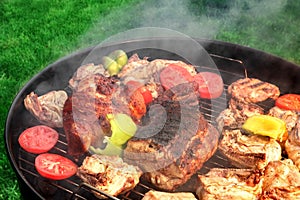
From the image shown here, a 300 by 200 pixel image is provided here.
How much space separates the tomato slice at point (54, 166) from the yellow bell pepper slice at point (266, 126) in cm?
149

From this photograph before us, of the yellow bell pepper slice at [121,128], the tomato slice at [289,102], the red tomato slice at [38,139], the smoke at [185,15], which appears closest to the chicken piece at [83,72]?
the red tomato slice at [38,139]

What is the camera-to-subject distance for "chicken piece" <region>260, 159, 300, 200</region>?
305 centimetres

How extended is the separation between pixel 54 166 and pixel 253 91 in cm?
205

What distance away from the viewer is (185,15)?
849 centimetres

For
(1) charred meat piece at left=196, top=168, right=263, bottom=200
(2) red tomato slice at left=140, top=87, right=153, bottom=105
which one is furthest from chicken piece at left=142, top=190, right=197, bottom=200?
(2) red tomato slice at left=140, top=87, right=153, bottom=105

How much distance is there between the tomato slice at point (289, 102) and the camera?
4127 millimetres

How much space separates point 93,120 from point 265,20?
18.5ft

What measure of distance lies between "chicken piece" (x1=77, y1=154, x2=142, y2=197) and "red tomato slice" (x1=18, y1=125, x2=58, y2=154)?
511mm

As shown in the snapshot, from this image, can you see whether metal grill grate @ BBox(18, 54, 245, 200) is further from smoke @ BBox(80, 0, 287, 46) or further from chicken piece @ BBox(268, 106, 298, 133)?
smoke @ BBox(80, 0, 287, 46)

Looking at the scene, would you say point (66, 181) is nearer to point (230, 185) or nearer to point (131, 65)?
point (230, 185)

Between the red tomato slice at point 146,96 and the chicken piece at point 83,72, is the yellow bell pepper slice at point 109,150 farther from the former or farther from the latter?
the chicken piece at point 83,72

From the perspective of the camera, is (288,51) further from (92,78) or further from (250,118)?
(92,78)

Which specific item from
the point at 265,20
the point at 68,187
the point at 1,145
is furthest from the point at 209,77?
the point at 265,20

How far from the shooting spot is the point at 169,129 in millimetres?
3420
